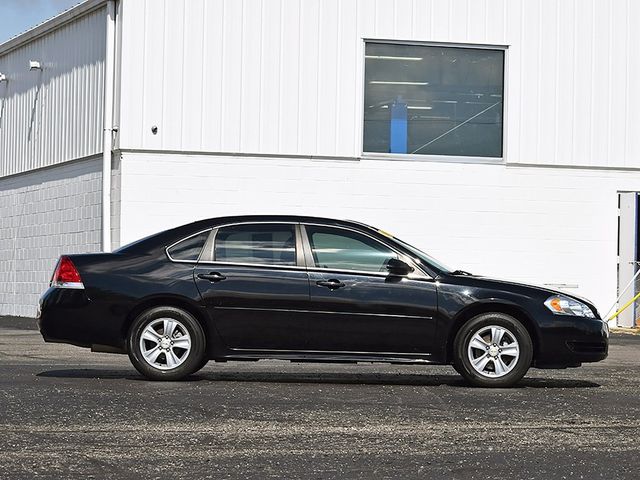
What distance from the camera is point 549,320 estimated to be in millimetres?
11672

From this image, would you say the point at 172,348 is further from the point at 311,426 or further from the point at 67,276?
the point at 311,426


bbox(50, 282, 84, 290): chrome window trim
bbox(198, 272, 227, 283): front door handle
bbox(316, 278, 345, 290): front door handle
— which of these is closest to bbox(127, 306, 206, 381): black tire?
bbox(198, 272, 227, 283): front door handle

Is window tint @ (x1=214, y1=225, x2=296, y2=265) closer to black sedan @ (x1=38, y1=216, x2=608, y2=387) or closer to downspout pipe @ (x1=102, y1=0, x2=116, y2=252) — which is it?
black sedan @ (x1=38, y1=216, x2=608, y2=387)

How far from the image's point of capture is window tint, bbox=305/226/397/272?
461 inches

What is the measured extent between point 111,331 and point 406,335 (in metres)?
2.58

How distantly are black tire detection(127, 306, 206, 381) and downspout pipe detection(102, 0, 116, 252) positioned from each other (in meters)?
11.6

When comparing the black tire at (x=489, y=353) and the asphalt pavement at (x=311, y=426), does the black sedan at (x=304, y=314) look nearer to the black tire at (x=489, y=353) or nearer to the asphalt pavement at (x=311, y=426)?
the black tire at (x=489, y=353)

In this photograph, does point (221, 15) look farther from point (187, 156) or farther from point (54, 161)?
point (54, 161)

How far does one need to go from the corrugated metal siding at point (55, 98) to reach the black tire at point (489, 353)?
43.6 ft

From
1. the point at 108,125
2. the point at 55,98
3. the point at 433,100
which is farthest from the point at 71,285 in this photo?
the point at 55,98

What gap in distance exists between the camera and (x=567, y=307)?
38.7 ft

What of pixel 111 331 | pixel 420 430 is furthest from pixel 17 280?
pixel 420 430

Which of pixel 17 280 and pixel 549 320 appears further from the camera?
pixel 17 280

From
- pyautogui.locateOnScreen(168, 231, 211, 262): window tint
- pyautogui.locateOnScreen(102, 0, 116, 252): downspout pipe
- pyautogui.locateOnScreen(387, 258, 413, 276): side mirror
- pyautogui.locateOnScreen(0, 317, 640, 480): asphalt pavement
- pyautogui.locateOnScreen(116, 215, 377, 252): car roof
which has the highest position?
pyautogui.locateOnScreen(102, 0, 116, 252): downspout pipe
